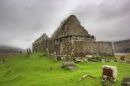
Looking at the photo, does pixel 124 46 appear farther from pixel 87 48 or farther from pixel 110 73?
pixel 110 73

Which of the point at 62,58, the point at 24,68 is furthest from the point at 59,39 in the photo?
the point at 24,68

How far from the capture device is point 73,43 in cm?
6388

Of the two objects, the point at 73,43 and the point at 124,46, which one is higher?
the point at 124,46

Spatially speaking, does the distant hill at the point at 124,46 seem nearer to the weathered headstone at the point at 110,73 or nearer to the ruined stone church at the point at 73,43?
the ruined stone church at the point at 73,43

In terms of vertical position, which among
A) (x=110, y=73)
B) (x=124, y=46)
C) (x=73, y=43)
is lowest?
(x=110, y=73)

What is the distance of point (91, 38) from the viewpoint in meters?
75.1

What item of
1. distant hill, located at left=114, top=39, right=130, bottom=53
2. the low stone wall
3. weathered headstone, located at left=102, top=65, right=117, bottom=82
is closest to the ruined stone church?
the low stone wall

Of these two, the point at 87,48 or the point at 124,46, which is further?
the point at 124,46

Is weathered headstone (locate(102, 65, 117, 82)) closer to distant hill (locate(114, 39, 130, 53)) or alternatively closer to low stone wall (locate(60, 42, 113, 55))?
low stone wall (locate(60, 42, 113, 55))

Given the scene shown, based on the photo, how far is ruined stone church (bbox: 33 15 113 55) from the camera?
64375mm

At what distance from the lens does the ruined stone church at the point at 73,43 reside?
2534 inches

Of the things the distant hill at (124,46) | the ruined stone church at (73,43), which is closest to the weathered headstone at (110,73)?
the ruined stone church at (73,43)

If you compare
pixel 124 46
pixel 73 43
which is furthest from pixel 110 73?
pixel 124 46

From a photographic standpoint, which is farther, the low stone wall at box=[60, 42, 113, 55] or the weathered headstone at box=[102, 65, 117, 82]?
the low stone wall at box=[60, 42, 113, 55]
